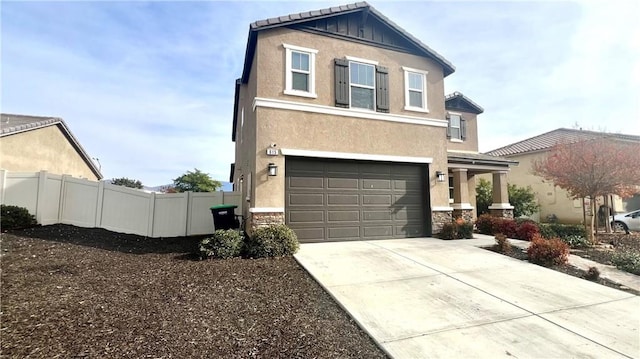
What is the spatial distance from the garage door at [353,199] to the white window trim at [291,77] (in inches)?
84.9

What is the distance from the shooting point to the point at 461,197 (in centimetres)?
1329

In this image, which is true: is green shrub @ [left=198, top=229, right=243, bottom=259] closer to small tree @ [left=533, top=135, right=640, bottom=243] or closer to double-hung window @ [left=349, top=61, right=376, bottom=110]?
double-hung window @ [left=349, top=61, right=376, bottom=110]

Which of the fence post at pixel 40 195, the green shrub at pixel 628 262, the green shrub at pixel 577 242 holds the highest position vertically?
the fence post at pixel 40 195

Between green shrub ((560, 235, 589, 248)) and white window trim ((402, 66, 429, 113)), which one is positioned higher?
white window trim ((402, 66, 429, 113))

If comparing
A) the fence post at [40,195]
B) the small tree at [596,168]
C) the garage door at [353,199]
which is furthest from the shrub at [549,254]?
the fence post at [40,195]

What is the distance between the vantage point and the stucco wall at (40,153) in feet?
46.9

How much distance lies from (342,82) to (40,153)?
17.6 m

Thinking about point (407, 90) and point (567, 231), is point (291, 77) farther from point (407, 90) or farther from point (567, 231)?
point (567, 231)

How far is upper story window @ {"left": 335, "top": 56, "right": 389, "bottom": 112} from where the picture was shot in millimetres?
10062

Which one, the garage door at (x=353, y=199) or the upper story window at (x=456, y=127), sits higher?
the upper story window at (x=456, y=127)

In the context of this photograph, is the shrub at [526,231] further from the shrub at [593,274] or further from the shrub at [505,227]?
the shrub at [593,274]

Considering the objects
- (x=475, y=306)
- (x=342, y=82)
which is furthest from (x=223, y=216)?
(x=475, y=306)

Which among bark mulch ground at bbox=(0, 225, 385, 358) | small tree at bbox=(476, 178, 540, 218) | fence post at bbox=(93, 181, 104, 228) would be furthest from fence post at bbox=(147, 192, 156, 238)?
small tree at bbox=(476, 178, 540, 218)

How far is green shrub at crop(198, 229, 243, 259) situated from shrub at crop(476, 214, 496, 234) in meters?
10.4
